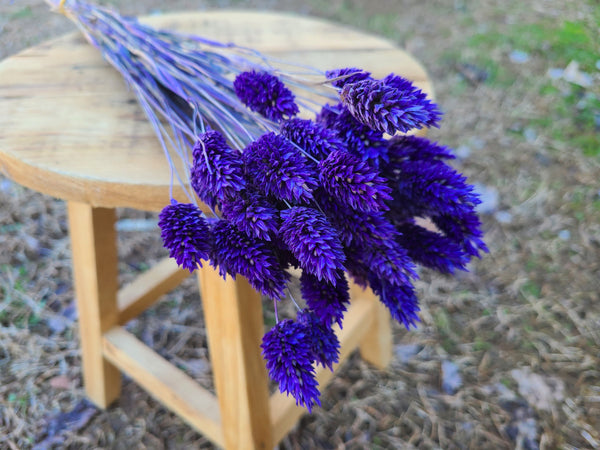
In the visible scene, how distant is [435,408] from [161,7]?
297 cm

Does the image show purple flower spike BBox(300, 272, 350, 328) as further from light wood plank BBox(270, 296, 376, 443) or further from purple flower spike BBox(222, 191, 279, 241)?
light wood plank BBox(270, 296, 376, 443)

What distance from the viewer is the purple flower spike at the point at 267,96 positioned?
2.27 ft

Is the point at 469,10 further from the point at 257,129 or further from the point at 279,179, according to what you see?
the point at 279,179

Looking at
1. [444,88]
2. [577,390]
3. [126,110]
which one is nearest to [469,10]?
[444,88]

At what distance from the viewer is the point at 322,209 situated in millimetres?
596

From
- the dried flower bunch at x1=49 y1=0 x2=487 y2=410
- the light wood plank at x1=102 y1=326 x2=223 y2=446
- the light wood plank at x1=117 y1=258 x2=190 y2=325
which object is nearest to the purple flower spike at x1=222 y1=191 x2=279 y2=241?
the dried flower bunch at x1=49 y1=0 x2=487 y2=410

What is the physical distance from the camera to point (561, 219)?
187cm

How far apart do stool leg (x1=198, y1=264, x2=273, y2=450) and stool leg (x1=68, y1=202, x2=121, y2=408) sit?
36 cm

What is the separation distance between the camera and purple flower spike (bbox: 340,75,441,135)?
0.54 meters

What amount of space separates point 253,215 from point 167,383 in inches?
28.8

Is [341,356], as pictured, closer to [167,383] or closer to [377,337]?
[377,337]

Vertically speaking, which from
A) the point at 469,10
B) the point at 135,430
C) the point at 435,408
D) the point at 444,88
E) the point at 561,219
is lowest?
the point at 135,430

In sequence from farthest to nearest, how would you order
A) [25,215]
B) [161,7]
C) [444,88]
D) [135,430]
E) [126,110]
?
[161,7], [444,88], [25,215], [135,430], [126,110]

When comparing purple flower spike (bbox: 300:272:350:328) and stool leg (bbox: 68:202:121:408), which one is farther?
stool leg (bbox: 68:202:121:408)
